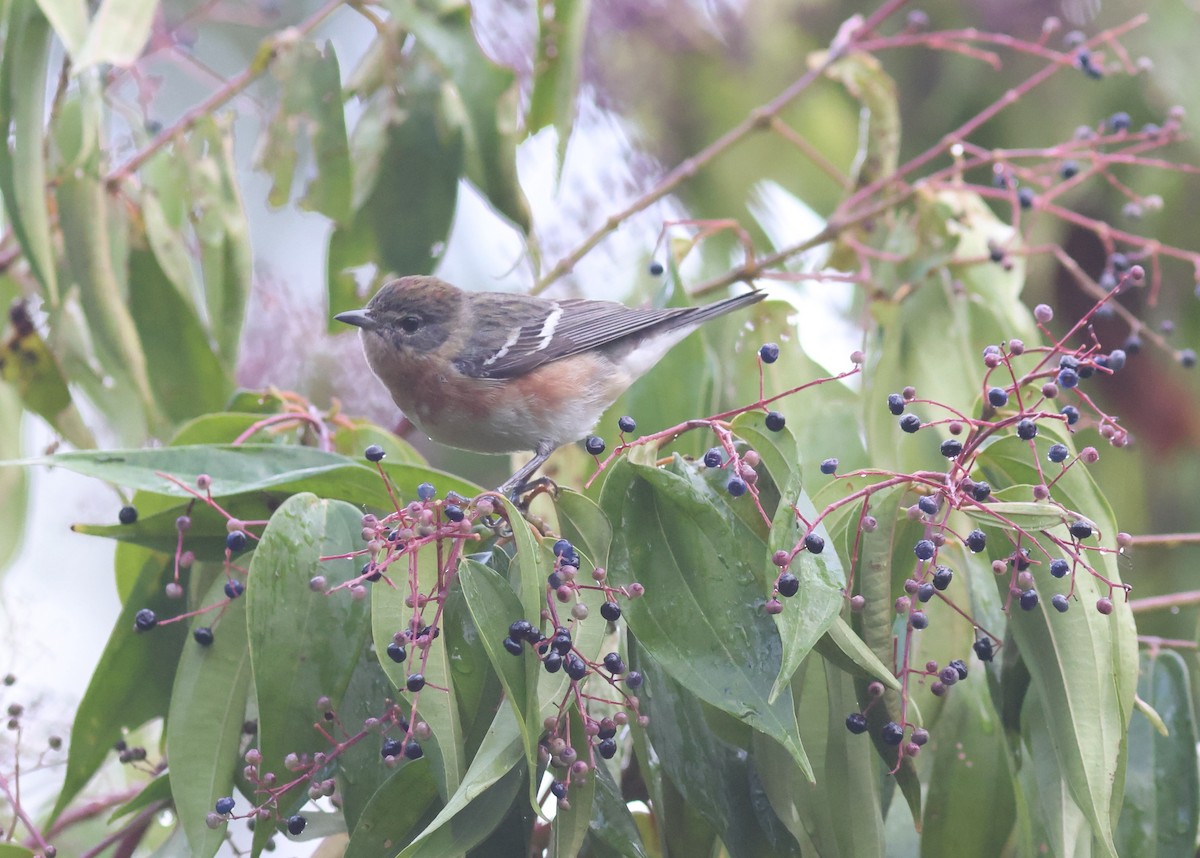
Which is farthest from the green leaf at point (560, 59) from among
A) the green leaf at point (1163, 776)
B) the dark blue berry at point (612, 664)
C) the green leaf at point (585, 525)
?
the green leaf at point (1163, 776)

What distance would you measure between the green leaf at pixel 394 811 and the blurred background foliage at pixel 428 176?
3.27ft

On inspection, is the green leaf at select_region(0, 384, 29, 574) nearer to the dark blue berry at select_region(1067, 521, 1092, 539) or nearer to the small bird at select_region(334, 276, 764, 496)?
the small bird at select_region(334, 276, 764, 496)

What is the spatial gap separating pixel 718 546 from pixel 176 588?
820 mm

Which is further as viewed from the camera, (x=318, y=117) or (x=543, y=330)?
(x=543, y=330)

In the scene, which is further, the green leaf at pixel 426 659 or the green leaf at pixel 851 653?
the green leaf at pixel 426 659

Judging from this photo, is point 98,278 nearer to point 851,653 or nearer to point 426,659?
point 426,659

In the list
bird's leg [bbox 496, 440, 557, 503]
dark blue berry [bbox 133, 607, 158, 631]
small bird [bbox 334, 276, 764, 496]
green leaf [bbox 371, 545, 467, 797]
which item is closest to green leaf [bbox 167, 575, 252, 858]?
dark blue berry [bbox 133, 607, 158, 631]

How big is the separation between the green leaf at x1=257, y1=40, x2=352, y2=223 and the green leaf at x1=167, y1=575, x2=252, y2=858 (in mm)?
1082

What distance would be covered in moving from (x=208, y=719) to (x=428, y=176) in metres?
1.44

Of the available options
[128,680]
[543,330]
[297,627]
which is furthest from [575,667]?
[543,330]

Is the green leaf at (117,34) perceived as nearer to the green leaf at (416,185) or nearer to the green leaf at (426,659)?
the green leaf at (416,185)

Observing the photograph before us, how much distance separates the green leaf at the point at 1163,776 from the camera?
195 cm

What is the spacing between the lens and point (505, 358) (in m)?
3.19

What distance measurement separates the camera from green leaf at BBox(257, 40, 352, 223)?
107 inches
